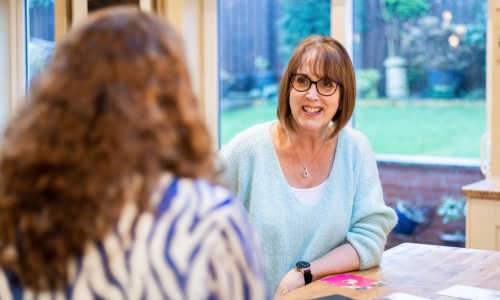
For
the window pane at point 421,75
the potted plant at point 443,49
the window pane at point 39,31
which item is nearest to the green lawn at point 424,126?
the window pane at point 421,75

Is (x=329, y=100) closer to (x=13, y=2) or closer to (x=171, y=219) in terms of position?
(x=171, y=219)

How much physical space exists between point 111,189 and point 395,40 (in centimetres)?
276

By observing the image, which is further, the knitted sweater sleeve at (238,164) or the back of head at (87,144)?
the knitted sweater sleeve at (238,164)

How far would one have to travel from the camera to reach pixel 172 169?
0.72 m

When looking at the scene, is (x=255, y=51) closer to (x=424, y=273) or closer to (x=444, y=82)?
(x=444, y=82)

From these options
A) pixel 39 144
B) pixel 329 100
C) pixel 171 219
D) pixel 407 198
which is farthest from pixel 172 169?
pixel 407 198

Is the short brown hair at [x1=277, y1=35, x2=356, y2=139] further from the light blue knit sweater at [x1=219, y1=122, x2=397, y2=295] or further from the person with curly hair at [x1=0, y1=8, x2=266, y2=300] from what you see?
the person with curly hair at [x1=0, y1=8, x2=266, y2=300]

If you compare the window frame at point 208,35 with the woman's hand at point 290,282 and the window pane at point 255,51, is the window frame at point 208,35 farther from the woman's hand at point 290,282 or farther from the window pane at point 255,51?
the woman's hand at point 290,282

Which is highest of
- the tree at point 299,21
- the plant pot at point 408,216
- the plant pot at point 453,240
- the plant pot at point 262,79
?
the tree at point 299,21

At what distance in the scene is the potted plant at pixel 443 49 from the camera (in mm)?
2986

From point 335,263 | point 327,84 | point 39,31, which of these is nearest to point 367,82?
point 327,84

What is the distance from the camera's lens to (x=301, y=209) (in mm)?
1798

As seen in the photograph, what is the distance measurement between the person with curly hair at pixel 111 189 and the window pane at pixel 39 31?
3.60m

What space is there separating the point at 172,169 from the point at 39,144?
17 centimetres
